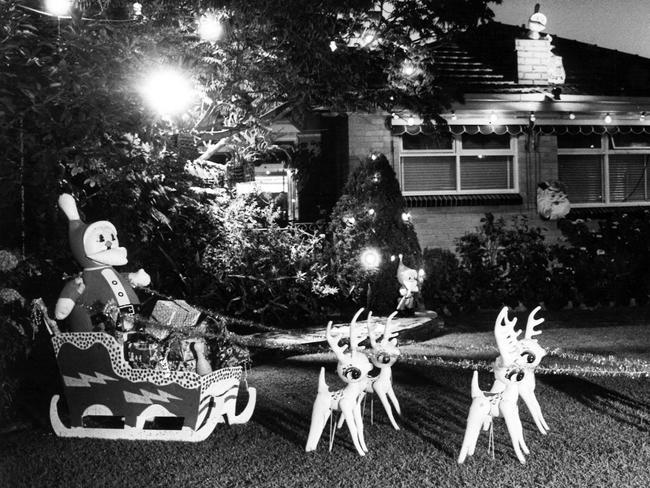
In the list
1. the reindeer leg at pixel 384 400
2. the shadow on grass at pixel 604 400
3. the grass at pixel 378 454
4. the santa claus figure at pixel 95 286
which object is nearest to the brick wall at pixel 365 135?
the shadow on grass at pixel 604 400

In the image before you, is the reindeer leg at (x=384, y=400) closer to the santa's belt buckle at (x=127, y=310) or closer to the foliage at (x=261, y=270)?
the santa's belt buckle at (x=127, y=310)

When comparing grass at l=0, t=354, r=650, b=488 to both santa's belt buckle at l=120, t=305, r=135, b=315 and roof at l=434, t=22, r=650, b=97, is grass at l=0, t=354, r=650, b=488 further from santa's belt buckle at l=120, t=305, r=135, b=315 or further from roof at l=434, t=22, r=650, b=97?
roof at l=434, t=22, r=650, b=97

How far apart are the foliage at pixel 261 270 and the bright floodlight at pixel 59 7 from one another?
3.93 m

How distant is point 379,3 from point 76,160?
5.48 m

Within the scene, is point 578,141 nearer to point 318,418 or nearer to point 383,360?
point 383,360

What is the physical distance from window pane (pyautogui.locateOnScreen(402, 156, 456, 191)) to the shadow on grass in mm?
7989

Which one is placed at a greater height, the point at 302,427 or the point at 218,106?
the point at 218,106

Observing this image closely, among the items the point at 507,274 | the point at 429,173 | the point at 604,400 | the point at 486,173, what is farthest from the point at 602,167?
the point at 604,400

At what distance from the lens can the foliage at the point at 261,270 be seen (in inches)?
451

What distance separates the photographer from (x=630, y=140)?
16891 millimetres

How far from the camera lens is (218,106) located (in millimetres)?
11047

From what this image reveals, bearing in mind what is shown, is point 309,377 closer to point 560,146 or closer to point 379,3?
point 379,3

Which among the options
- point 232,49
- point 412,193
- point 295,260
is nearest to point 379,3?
point 232,49

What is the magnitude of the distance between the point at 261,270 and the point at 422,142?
5.63 m
